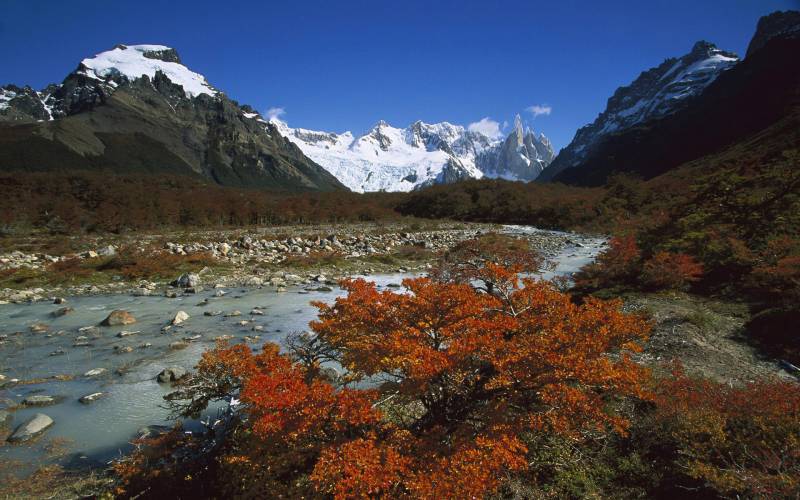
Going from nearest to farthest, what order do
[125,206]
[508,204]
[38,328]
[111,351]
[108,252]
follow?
[111,351] < [38,328] < [108,252] < [125,206] < [508,204]

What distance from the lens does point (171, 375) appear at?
10008mm

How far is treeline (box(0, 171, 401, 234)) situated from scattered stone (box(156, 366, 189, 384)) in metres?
38.9

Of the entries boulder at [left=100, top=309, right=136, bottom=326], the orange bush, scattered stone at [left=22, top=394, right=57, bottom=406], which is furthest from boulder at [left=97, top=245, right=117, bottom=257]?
the orange bush

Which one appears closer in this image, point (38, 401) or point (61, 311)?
point (38, 401)

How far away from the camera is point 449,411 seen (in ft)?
19.7

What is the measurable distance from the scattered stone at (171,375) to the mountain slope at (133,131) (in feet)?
393

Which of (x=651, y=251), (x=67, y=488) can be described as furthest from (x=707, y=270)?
(x=67, y=488)

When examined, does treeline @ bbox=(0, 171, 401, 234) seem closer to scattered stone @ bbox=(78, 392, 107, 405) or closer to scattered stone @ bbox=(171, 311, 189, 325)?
scattered stone @ bbox=(171, 311, 189, 325)

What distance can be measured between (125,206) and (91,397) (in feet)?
138

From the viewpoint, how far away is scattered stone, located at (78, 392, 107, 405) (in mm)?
8789

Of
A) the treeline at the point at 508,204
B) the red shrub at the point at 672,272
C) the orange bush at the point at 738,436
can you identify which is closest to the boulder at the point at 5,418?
the orange bush at the point at 738,436

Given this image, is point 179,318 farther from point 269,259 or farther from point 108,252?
point 108,252

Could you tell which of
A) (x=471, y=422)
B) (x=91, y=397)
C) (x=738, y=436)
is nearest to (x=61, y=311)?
(x=91, y=397)

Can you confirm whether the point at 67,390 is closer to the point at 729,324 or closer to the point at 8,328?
the point at 8,328
